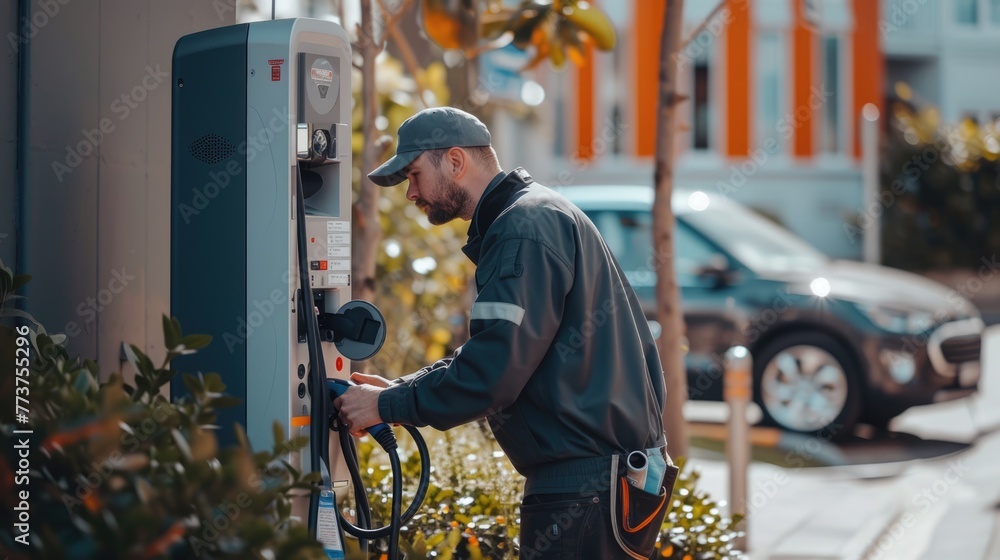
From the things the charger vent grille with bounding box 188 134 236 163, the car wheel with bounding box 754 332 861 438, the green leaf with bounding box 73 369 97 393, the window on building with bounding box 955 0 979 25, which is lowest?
the car wheel with bounding box 754 332 861 438

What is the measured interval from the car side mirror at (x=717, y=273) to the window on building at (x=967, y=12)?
18160 mm

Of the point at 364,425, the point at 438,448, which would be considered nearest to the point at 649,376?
the point at 364,425

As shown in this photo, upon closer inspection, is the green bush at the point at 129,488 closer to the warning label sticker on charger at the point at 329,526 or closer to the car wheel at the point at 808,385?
the warning label sticker on charger at the point at 329,526

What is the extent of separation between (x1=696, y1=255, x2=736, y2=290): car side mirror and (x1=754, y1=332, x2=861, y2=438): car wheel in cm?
59

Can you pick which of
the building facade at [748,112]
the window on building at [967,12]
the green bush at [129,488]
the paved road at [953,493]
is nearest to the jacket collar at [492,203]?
the green bush at [129,488]

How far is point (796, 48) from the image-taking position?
75.8ft

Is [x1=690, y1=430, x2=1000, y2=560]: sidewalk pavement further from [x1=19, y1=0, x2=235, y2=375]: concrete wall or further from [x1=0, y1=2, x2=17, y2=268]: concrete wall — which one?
[x1=0, y1=2, x2=17, y2=268]: concrete wall

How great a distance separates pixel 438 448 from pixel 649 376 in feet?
6.15

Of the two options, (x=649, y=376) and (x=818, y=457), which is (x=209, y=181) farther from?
(x=818, y=457)

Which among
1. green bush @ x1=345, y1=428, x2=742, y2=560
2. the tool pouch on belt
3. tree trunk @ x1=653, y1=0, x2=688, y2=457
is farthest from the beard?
tree trunk @ x1=653, y1=0, x2=688, y2=457

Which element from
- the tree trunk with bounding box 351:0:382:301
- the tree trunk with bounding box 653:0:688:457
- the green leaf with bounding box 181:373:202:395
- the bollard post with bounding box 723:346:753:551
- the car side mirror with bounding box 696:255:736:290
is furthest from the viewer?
the car side mirror with bounding box 696:255:736:290

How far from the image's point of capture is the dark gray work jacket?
3008mm

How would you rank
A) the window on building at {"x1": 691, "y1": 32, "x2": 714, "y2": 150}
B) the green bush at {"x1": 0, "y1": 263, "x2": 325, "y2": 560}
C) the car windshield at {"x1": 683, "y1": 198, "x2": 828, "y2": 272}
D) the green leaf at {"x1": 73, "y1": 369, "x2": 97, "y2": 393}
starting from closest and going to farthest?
the green bush at {"x1": 0, "y1": 263, "x2": 325, "y2": 560}
the green leaf at {"x1": 73, "y1": 369, "x2": 97, "y2": 393}
the car windshield at {"x1": 683, "y1": 198, "x2": 828, "y2": 272}
the window on building at {"x1": 691, "y1": 32, "x2": 714, "y2": 150}

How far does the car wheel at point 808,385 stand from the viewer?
9070mm
